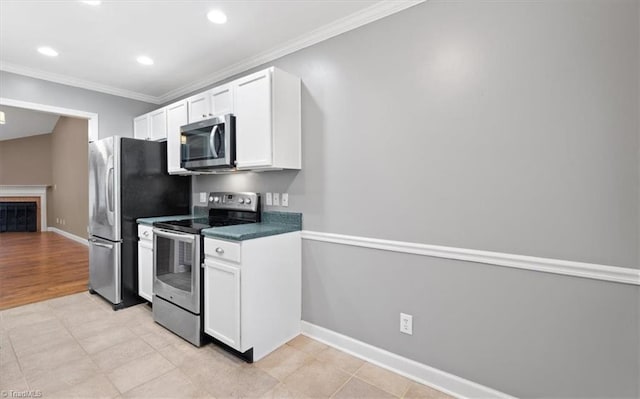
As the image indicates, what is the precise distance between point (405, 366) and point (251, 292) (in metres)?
1.17

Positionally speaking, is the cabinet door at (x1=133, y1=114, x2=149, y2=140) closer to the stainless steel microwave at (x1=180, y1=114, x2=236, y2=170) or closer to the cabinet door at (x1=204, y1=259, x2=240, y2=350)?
the stainless steel microwave at (x1=180, y1=114, x2=236, y2=170)

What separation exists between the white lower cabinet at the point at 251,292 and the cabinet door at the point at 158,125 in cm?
185

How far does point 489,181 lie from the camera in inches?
69.2

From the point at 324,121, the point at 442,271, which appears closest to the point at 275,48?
the point at 324,121

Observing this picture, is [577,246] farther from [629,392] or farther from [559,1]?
[559,1]

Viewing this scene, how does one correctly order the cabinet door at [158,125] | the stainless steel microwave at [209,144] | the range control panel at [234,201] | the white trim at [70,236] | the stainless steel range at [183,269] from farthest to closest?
the white trim at [70,236] → the cabinet door at [158,125] → the range control panel at [234,201] → the stainless steel microwave at [209,144] → the stainless steel range at [183,269]

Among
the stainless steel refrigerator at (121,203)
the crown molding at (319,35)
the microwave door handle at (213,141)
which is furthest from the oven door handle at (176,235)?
the crown molding at (319,35)

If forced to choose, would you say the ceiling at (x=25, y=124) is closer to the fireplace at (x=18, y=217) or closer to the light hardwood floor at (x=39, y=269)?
the fireplace at (x=18, y=217)

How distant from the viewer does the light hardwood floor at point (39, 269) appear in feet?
11.6

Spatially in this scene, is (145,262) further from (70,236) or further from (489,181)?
(70,236)

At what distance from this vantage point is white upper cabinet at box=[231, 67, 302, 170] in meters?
2.43

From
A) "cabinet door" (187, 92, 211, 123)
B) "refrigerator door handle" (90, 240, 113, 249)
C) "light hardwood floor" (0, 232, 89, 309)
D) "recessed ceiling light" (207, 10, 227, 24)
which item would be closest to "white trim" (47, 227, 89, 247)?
"light hardwood floor" (0, 232, 89, 309)

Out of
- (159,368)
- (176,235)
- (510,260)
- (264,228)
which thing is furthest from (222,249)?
(510,260)

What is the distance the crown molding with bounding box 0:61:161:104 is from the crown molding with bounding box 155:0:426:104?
3.53 ft
